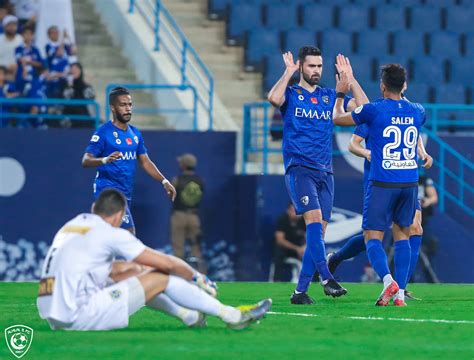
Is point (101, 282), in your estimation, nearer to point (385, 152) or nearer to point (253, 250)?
point (385, 152)

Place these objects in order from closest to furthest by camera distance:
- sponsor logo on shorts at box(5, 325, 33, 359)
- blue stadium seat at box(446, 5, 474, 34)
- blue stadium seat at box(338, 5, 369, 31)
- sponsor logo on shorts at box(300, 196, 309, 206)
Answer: sponsor logo on shorts at box(5, 325, 33, 359) < sponsor logo on shorts at box(300, 196, 309, 206) < blue stadium seat at box(338, 5, 369, 31) < blue stadium seat at box(446, 5, 474, 34)

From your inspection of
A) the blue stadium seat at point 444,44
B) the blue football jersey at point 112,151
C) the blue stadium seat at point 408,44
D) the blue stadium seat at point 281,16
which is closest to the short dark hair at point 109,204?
the blue football jersey at point 112,151

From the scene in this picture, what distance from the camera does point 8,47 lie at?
20266 millimetres

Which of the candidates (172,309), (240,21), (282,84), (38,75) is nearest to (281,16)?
(240,21)

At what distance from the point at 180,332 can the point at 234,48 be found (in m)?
13.9

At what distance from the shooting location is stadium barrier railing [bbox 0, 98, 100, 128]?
19.0 metres

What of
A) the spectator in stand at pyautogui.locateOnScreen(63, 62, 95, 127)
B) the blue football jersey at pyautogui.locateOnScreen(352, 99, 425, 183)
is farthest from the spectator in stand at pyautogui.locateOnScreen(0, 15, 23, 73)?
the blue football jersey at pyautogui.locateOnScreen(352, 99, 425, 183)

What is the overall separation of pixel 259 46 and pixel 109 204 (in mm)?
13644

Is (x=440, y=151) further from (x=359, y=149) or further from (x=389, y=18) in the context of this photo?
(x=359, y=149)

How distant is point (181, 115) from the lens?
2116 centimetres

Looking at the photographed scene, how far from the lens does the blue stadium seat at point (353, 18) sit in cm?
2342

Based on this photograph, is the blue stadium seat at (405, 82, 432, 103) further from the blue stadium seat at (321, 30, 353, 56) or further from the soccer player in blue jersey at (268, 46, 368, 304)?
the soccer player in blue jersey at (268, 46, 368, 304)

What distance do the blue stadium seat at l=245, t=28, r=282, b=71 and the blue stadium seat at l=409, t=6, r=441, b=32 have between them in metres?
Result: 2.85

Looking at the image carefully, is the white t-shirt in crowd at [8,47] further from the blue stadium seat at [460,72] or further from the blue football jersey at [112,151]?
the blue stadium seat at [460,72]
